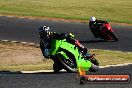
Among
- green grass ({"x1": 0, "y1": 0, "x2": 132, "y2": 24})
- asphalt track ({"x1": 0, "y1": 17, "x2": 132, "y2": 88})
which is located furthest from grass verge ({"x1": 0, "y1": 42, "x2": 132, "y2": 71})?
green grass ({"x1": 0, "y1": 0, "x2": 132, "y2": 24})

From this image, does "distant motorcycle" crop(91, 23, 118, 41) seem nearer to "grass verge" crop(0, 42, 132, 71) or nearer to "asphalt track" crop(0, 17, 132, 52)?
"asphalt track" crop(0, 17, 132, 52)

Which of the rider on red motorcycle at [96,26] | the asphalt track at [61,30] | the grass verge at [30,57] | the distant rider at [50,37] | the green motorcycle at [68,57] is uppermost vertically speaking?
the distant rider at [50,37]

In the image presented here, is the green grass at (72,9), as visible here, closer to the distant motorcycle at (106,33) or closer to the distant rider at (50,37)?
the distant motorcycle at (106,33)

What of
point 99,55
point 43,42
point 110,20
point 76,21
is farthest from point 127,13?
point 43,42

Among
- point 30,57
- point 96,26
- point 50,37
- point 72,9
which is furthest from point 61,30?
point 50,37

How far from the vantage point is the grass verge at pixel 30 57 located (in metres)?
17.3

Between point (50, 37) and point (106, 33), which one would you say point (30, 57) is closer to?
point (50, 37)

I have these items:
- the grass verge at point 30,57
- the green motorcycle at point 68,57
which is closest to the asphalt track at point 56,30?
the green motorcycle at point 68,57

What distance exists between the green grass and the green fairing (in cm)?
2025

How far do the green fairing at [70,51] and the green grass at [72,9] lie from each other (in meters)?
20.2

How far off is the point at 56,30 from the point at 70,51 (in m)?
14.7

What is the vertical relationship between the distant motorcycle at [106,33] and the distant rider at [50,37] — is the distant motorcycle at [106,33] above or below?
below

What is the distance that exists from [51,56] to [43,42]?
0.72 metres

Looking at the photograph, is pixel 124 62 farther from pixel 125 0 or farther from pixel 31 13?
pixel 125 0
